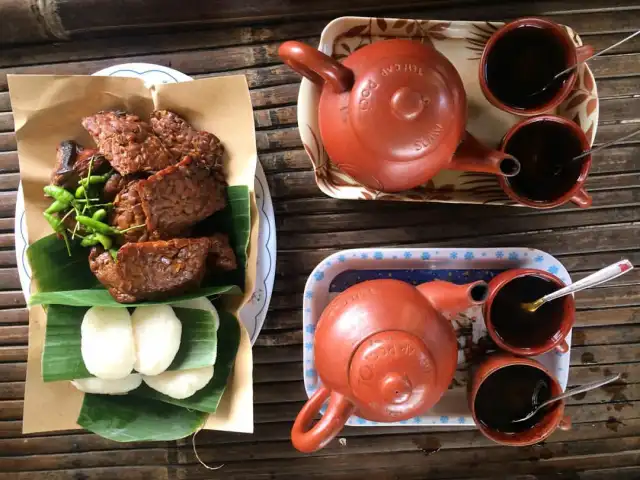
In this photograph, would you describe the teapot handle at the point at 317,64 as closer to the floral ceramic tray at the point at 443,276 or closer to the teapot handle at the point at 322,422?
the floral ceramic tray at the point at 443,276

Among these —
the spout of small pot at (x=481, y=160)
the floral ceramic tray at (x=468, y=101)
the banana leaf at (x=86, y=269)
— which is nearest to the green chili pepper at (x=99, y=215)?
the banana leaf at (x=86, y=269)

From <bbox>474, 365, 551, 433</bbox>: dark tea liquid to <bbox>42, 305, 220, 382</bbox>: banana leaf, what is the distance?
0.61 metres

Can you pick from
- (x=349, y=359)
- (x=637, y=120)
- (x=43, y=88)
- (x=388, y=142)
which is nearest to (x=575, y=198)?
(x=637, y=120)

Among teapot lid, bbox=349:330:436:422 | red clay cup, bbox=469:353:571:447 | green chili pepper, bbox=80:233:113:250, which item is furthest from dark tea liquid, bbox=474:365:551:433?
green chili pepper, bbox=80:233:113:250

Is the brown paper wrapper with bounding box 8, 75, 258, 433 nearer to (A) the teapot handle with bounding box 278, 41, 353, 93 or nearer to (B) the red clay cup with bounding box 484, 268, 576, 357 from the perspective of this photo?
(A) the teapot handle with bounding box 278, 41, 353, 93

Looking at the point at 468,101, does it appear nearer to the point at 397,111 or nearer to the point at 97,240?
the point at 397,111

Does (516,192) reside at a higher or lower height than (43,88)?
lower

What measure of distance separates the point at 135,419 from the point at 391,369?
0.66m

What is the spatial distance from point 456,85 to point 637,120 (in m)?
0.61

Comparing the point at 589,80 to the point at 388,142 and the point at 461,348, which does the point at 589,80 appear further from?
the point at 461,348

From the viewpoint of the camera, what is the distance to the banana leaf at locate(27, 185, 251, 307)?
118 centimetres

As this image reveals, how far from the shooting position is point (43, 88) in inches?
48.0

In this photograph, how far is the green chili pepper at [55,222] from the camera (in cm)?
119

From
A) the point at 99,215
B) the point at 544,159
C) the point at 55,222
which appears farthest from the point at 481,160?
the point at 55,222
